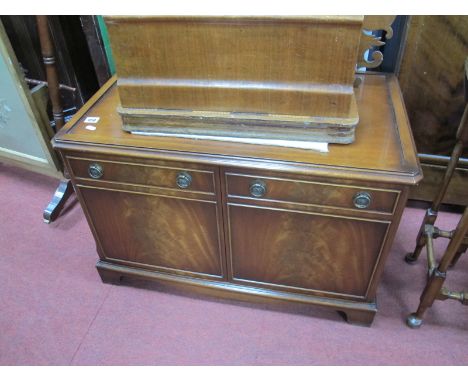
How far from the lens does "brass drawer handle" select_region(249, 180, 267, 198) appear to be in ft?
3.46

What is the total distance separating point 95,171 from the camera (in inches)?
46.0

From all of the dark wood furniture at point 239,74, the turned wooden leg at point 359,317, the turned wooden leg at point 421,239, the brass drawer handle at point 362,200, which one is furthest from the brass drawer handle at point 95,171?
the turned wooden leg at point 421,239

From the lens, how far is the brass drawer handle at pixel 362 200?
1.00 metres

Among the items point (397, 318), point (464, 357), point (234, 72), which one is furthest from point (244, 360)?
point (234, 72)

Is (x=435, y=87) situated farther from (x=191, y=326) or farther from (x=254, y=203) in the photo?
(x=191, y=326)

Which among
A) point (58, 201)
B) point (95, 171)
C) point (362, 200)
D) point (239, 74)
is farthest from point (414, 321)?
point (58, 201)

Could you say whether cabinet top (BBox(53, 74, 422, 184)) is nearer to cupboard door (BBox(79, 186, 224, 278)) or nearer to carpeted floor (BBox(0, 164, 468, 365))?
cupboard door (BBox(79, 186, 224, 278))

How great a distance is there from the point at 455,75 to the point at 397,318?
90cm

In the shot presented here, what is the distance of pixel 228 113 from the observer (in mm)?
1067

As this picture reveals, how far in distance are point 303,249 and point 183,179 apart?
42cm

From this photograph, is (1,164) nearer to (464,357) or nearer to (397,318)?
(397,318)

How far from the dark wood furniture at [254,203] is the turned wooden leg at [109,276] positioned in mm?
107

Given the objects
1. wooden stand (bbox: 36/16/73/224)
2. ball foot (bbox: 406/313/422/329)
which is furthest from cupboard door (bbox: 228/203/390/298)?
wooden stand (bbox: 36/16/73/224)

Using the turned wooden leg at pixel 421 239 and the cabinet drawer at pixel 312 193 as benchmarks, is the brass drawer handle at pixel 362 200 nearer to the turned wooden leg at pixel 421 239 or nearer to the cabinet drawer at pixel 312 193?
the cabinet drawer at pixel 312 193
